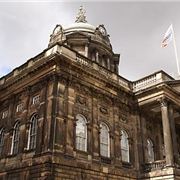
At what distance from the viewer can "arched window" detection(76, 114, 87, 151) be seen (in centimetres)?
1688

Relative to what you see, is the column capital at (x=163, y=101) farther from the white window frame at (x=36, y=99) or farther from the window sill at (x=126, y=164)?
the white window frame at (x=36, y=99)

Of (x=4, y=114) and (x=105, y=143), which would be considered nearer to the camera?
(x=105, y=143)

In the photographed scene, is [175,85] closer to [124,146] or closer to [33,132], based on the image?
[124,146]

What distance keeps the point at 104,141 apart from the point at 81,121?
93.6 inches

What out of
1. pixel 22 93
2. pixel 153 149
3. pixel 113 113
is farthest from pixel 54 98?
pixel 153 149

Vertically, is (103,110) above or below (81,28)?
below

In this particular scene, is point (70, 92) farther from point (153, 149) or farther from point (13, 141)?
point (153, 149)

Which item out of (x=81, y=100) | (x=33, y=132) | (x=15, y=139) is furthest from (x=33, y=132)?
(x=81, y=100)

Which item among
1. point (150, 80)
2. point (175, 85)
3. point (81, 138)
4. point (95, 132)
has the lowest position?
point (81, 138)

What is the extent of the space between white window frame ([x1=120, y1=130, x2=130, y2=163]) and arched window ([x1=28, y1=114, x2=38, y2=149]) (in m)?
6.45

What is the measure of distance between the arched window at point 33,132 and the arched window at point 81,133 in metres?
2.56

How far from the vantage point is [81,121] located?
694 inches

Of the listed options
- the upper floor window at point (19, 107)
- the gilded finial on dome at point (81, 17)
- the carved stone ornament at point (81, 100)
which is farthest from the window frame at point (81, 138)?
the gilded finial on dome at point (81, 17)

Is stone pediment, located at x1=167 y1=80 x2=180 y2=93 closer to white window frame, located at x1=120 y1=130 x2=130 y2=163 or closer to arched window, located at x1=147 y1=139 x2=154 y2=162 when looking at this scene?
arched window, located at x1=147 y1=139 x2=154 y2=162
